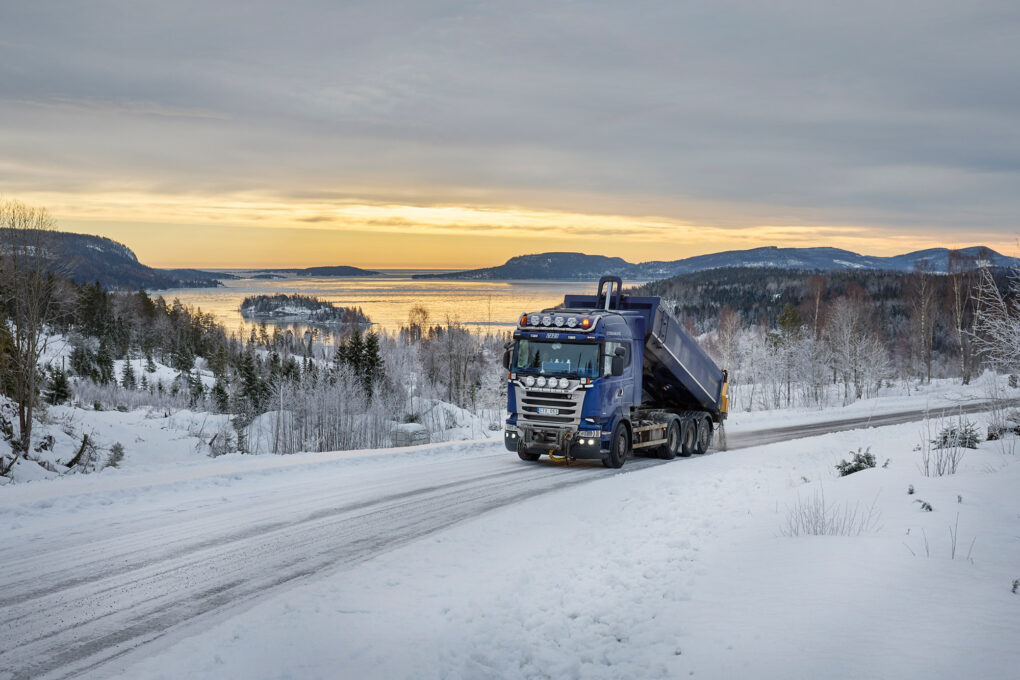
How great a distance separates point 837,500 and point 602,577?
13.5 ft

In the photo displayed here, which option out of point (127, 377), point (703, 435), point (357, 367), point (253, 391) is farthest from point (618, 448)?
point (127, 377)

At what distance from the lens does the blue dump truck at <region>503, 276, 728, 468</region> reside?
16234mm

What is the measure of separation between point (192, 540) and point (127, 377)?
3632 inches

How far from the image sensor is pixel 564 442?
16.3 meters

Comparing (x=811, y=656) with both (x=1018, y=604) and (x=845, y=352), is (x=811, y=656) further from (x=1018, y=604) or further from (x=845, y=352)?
(x=845, y=352)

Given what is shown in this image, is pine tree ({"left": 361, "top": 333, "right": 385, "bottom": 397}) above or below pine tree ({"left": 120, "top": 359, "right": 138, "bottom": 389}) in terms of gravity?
above

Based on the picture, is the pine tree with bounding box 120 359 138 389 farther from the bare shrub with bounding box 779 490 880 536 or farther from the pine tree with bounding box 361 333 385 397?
the bare shrub with bounding box 779 490 880 536

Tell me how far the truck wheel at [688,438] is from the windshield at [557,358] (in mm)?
5063

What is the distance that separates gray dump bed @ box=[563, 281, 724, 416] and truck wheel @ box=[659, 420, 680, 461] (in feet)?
3.54

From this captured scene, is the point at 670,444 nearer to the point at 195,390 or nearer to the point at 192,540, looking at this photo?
the point at 192,540

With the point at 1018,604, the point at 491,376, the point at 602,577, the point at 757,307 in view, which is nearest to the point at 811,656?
the point at 1018,604

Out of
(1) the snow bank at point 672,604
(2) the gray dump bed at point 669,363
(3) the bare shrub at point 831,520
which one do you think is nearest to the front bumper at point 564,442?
(2) the gray dump bed at point 669,363

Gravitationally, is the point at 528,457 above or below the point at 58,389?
above

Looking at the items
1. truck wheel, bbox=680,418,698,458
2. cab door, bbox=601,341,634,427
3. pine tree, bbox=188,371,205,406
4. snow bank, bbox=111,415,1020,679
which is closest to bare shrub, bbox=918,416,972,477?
snow bank, bbox=111,415,1020,679
